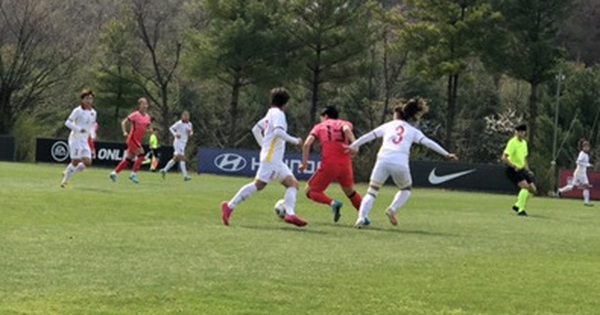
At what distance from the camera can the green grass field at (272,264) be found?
294 inches

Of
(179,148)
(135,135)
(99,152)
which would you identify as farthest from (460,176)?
(135,135)

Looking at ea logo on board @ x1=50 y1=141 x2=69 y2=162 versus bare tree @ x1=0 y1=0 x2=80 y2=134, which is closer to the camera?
ea logo on board @ x1=50 y1=141 x2=69 y2=162

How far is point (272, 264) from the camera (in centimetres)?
967

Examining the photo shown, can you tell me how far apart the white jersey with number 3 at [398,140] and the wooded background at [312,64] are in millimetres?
30118

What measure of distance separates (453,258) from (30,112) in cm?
5916

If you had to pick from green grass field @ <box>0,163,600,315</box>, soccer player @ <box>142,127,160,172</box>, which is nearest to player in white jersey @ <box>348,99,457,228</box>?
green grass field @ <box>0,163,600,315</box>

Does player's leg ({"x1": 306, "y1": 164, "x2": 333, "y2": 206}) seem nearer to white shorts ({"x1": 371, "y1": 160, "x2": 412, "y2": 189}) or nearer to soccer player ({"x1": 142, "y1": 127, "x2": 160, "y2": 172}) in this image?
white shorts ({"x1": 371, "y1": 160, "x2": 412, "y2": 189})

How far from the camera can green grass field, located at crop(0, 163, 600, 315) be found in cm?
746

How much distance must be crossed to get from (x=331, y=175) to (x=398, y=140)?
5.24 feet

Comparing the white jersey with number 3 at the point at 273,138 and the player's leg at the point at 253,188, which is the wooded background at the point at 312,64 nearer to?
the white jersey with number 3 at the point at 273,138

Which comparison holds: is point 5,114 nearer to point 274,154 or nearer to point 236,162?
point 236,162

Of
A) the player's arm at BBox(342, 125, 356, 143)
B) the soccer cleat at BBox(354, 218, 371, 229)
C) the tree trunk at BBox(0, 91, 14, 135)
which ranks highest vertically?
the tree trunk at BBox(0, 91, 14, 135)

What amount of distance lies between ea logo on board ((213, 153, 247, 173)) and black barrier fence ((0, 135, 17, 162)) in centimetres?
1184

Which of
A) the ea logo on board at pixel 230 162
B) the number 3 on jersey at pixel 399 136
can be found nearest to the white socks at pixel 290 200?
the number 3 on jersey at pixel 399 136
